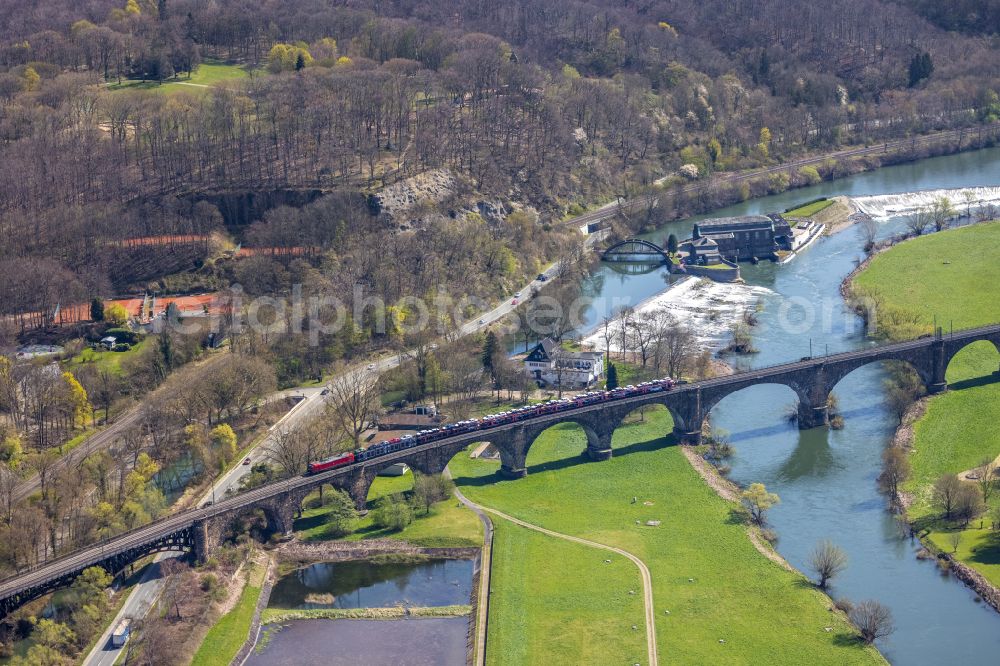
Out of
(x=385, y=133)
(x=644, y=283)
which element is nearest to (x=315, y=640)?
(x=644, y=283)

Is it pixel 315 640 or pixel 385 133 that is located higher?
pixel 385 133

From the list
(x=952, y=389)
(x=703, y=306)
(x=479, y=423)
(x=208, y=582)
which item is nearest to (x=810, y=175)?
(x=703, y=306)

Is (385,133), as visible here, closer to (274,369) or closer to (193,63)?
(193,63)

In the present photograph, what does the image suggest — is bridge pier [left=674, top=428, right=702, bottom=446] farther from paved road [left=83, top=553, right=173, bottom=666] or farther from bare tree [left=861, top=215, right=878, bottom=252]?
bare tree [left=861, top=215, right=878, bottom=252]

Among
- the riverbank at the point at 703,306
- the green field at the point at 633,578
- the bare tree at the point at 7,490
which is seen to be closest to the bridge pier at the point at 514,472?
the green field at the point at 633,578

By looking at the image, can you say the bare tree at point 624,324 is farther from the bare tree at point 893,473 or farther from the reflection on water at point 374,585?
the reflection on water at point 374,585
